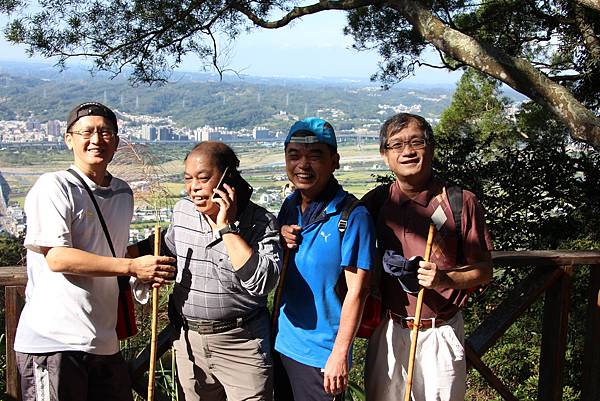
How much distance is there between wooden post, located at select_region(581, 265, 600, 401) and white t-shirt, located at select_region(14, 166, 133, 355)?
1.89 metres

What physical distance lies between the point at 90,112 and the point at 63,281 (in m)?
0.48

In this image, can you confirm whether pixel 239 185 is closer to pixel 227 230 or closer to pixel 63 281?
pixel 227 230

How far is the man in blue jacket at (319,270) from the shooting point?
188cm

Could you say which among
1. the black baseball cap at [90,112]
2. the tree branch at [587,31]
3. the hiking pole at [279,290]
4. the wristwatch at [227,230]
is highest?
the tree branch at [587,31]

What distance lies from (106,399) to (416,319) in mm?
945

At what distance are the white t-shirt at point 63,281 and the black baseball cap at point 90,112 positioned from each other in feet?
0.47

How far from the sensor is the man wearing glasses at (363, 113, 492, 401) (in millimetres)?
1975

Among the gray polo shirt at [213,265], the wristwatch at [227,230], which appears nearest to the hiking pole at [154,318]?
the gray polo shirt at [213,265]

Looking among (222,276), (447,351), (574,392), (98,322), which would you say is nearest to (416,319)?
(447,351)

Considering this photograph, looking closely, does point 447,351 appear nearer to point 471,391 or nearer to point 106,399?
point 106,399

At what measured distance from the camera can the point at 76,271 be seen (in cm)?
180

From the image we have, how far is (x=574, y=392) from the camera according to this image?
4.46 metres

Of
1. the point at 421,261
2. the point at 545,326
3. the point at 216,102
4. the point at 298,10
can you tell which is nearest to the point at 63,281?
the point at 421,261

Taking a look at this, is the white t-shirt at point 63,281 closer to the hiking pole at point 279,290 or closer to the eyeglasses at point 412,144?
the hiking pole at point 279,290
